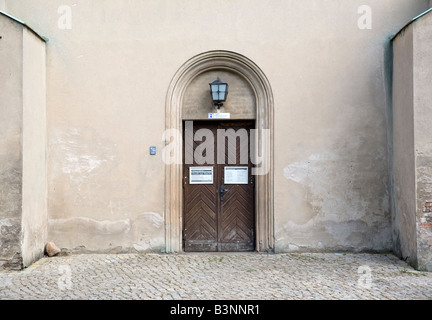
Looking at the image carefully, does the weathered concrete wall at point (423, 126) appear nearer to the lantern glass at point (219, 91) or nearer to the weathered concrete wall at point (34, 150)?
the lantern glass at point (219, 91)

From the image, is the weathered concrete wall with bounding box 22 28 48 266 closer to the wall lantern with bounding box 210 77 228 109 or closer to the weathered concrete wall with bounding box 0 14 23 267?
the weathered concrete wall with bounding box 0 14 23 267

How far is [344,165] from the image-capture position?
22.7 ft

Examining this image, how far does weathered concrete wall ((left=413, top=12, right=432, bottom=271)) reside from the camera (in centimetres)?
593

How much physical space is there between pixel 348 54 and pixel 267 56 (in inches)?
52.6

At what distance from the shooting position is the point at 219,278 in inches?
221

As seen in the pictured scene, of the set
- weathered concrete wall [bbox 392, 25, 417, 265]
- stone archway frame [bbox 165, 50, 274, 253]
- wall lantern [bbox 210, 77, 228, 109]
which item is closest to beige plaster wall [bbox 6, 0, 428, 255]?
stone archway frame [bbox 165, 50, 274, 253]

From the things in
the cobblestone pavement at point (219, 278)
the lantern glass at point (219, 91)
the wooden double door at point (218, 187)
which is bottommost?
the cobblestone pavement at point (219, 278)

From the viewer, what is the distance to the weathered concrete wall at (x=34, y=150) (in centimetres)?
621

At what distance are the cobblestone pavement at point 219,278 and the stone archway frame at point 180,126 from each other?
0.39m

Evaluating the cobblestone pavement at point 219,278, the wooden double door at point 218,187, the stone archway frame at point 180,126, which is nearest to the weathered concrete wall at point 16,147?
the cobblestone pavement at point 219,278

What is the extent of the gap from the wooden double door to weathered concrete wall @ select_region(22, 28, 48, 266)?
7.65 ft

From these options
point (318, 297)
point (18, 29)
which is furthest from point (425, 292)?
point (18, 29)

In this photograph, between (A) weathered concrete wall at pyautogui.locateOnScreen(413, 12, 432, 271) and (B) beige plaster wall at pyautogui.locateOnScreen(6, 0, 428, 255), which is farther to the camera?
(B) beige plaster wall at pyautogui.locateOnScreen(6, 0, 428, 255)

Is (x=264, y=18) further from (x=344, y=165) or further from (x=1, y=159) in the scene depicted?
(x=1, y=159)
